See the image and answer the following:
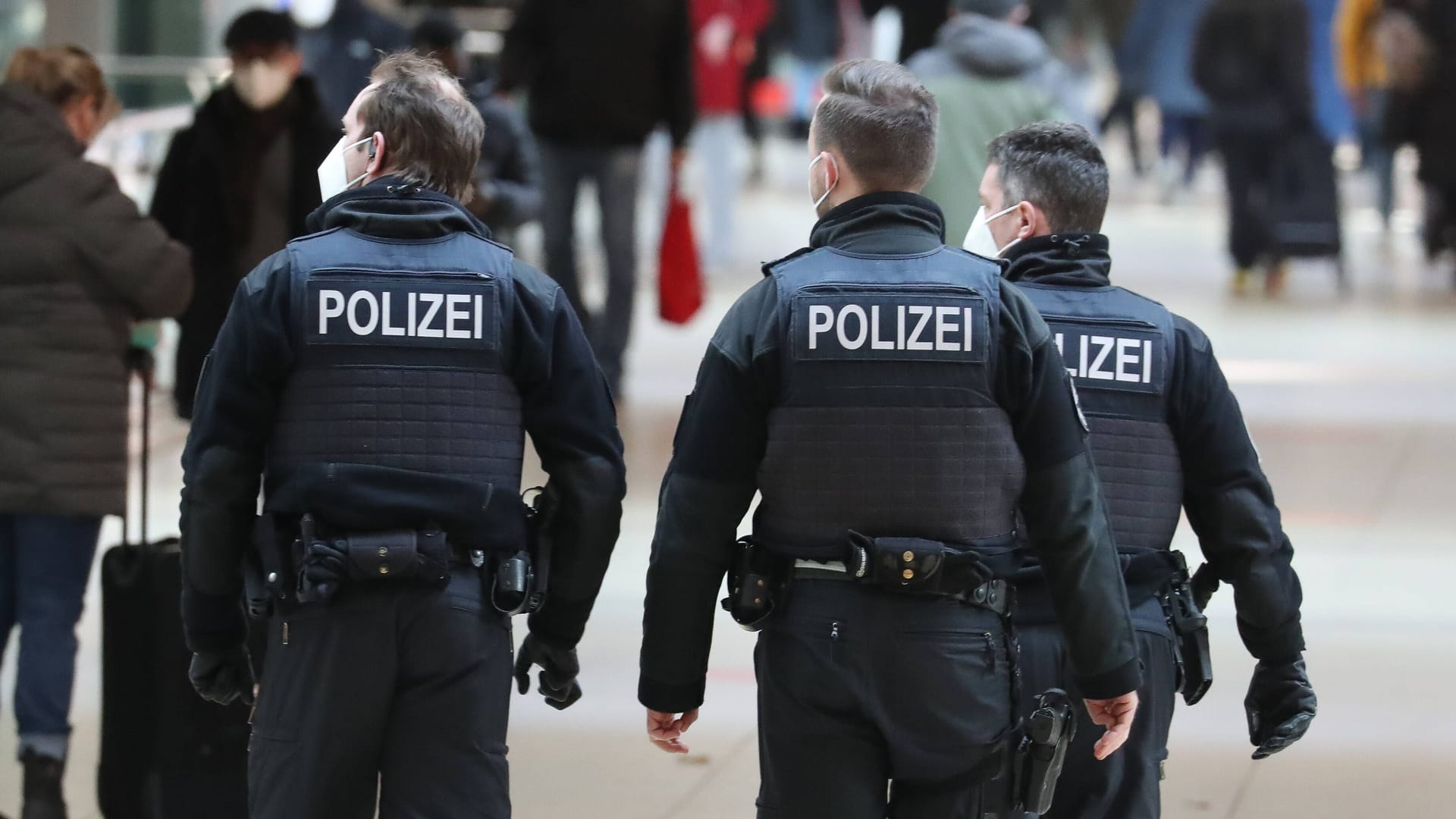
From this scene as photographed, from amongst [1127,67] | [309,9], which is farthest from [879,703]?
[1127,67]

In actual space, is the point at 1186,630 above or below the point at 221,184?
below

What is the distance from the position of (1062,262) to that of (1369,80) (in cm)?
1218

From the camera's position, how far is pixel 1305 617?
693cm

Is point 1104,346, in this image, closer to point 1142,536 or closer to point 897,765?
point 1142,536

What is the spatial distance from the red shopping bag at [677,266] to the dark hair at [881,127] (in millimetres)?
6033

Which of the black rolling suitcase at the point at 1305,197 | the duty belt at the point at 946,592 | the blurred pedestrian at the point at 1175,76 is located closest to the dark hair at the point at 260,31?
the duty belt at the point at 946,592

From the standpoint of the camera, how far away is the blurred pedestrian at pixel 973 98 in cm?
708

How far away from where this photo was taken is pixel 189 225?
6.97 m

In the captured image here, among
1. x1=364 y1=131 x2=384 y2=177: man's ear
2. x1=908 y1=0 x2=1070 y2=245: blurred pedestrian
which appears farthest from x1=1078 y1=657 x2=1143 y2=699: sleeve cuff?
x1=908 y1=0 x2=1070 y2=245: blurred pedestrian

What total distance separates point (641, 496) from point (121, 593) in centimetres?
371

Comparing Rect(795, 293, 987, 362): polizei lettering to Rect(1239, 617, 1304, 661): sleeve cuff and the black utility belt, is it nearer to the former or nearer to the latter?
the black utility belt

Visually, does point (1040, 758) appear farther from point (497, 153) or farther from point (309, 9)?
point (309, 9)

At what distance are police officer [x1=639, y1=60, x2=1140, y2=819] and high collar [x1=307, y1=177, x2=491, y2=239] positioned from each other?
20.5 inches

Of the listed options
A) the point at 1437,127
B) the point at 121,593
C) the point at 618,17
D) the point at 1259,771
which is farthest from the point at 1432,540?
the point at 1437,127
